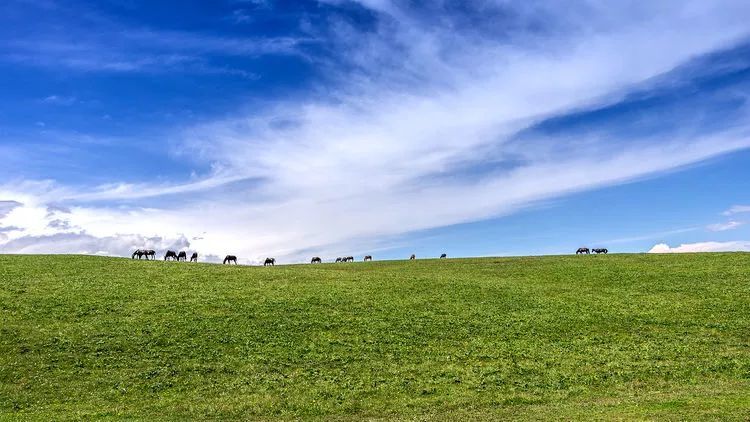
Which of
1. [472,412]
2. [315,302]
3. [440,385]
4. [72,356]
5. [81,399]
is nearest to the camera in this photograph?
[472,412]

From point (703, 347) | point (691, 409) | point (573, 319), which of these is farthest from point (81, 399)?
point (703, 347)

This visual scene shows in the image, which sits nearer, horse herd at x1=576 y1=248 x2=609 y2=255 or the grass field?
the grass field

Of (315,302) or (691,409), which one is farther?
(315,302)

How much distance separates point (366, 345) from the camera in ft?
110

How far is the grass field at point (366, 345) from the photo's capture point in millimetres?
25297

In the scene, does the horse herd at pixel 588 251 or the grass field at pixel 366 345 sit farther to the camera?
the horse herd at pixel 588 251

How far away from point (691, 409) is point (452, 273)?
37084mm

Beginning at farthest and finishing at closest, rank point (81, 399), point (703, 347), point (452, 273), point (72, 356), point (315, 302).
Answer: point (452, 273), point (315, 302), point (703, 347), point (72, 356), point (81, 399)

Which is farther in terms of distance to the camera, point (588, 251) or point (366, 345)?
point (588, 251)

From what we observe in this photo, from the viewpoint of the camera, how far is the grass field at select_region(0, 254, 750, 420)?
25297 mm

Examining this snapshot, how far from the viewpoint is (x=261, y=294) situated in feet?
143

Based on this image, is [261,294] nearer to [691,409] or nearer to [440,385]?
[440,385]

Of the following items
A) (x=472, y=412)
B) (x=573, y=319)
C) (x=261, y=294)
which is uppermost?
(x=261, y=294)

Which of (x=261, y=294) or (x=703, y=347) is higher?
(x=261, y=294)
